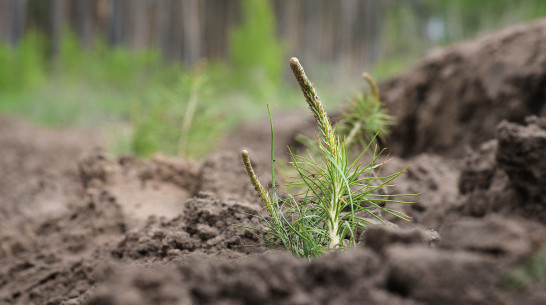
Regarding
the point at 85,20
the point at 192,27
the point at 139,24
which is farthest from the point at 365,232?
the point at 85,20

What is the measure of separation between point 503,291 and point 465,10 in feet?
22.9

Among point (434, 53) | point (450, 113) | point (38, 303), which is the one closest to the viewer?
point (38, 303)

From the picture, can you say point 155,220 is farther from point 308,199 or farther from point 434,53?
point 434,53

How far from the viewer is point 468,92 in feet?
12.6

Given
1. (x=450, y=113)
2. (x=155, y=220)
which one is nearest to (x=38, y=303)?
(x=155, y=220)

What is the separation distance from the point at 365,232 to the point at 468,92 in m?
2.96

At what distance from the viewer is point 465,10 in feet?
22.5

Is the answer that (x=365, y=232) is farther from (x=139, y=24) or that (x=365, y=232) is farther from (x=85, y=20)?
(x=85, y=20)

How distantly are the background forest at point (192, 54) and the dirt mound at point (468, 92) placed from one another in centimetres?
155


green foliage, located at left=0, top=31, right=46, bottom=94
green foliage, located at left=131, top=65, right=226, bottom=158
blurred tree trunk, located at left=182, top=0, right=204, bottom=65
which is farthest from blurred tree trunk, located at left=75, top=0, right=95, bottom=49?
green foliage, located at left=131, top=65, right=226, bottom=158

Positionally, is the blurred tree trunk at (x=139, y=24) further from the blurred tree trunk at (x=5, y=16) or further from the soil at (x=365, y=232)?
the soil at (x=365, y=232)

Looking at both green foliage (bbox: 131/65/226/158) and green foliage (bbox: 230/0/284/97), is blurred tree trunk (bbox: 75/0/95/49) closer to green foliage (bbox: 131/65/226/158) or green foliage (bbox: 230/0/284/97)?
green foliage (bbox: 230/0/284/97)

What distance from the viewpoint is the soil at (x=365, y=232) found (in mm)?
849

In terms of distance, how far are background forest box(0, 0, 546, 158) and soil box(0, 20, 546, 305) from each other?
0.82 m
